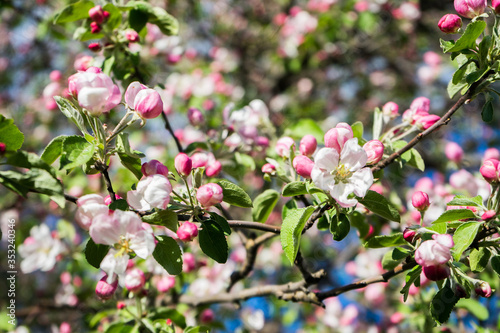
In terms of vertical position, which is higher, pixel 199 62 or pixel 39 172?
pixel 39 172

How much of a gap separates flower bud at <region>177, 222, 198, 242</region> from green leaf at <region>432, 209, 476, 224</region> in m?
0.57

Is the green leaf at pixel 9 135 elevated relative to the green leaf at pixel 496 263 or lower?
elevated

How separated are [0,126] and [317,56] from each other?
2.97 m

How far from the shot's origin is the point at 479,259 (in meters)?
1.01

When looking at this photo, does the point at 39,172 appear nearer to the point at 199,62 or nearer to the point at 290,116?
the point at 290,116

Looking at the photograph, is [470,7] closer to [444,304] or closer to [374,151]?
[374,151]

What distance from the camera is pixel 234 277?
152 centimetres

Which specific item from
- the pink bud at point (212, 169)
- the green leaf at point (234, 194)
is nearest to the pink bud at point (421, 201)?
the green leaf at point (234, 194)

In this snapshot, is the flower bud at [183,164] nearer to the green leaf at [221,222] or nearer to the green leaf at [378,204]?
the green leaf at [221,222]

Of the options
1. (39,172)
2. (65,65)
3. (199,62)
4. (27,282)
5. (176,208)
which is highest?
(39,172)

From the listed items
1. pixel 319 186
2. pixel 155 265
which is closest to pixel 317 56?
pixel 155 265

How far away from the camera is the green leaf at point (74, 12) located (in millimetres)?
1266

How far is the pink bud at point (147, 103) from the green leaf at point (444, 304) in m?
0.79

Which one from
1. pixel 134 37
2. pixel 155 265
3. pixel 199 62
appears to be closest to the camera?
pixel 134 37
